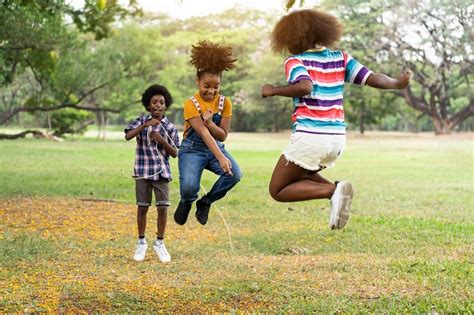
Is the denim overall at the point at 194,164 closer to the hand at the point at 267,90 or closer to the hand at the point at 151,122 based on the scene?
the hand at the point at 151,122

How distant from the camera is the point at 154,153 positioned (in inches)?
291

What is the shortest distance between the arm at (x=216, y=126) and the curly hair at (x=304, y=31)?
30.9 inches

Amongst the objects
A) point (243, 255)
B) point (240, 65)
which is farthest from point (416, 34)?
point (243, 255)

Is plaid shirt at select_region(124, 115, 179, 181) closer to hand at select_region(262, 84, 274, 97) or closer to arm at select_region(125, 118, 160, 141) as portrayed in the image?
arm at select_region(125, 118, 160, 141)

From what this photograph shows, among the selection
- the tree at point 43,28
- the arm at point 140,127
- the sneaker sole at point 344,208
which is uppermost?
the tree at point 43,28

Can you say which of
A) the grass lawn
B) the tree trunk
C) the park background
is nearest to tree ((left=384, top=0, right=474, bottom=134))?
the tree trunk

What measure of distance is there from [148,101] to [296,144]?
2.48 metres

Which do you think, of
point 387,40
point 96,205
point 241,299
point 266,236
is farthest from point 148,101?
point 387,40

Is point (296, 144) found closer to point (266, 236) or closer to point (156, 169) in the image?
point (156, 169)

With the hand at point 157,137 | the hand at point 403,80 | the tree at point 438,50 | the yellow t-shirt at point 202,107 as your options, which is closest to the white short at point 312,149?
the hand at point 403,80

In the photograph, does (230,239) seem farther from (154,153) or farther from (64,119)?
(64,119)

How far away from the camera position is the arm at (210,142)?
554 centimetres

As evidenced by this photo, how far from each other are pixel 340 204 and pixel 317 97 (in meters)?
0.76

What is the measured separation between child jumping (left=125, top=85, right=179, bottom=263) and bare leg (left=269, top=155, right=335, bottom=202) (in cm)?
196
